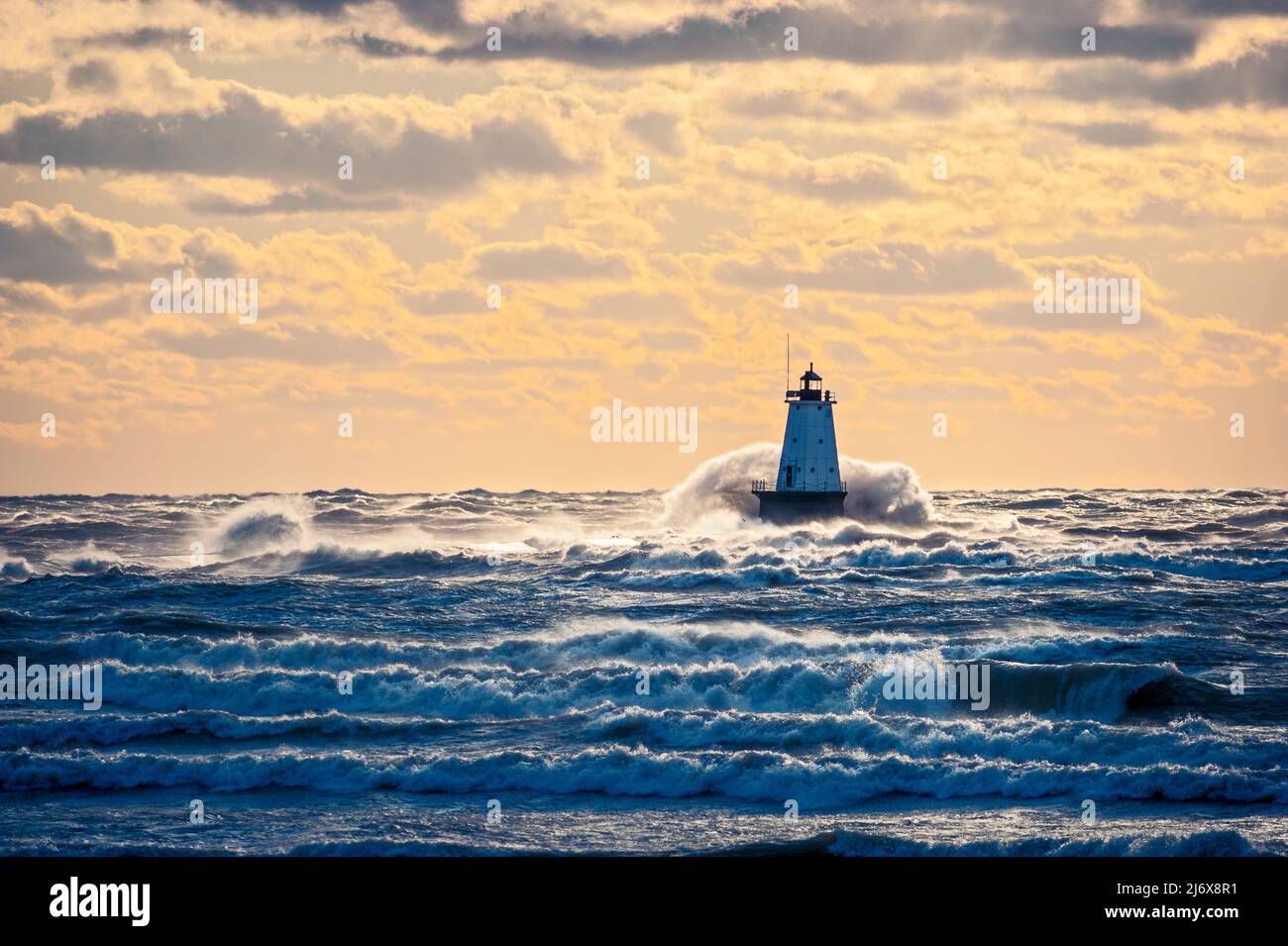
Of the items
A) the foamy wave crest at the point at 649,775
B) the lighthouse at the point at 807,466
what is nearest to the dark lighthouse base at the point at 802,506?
the lighthouse at the point at 807,466

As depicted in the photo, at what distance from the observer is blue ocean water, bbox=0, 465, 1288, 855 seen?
55.3ft

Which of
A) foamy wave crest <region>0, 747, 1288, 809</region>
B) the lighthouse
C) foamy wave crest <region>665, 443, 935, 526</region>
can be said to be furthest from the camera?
foamy wave crest <region>665, 443, 935, 526</region>

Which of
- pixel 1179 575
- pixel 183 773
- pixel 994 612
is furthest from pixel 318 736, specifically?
pixel 1179 575

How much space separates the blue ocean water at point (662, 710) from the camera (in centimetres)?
1686

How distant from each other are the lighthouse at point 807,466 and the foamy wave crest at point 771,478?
3.59 meters

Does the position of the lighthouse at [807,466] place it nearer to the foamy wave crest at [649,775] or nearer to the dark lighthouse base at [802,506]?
the dark lighthouse base at [802,506]

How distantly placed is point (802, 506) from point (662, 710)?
1384 inches

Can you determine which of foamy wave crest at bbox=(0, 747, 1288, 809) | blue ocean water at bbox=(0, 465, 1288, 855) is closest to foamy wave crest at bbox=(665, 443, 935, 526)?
blue ocean water at bbox=(0, 465, 1288, 855)

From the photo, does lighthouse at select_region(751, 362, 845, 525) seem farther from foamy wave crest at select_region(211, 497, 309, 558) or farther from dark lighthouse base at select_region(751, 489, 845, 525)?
A: foamy wave crest at select_region(211, 497, 309, 558)

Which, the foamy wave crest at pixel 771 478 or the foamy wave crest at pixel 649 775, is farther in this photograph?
the foamy wave crest at pixel 771 478

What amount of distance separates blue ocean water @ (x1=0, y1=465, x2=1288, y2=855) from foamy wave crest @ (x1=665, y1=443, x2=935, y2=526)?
1546 centimetres
